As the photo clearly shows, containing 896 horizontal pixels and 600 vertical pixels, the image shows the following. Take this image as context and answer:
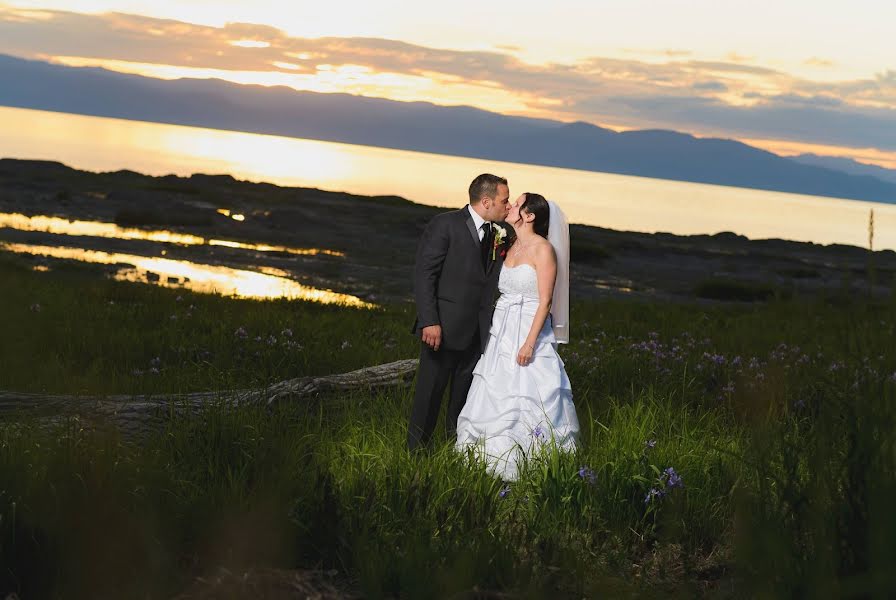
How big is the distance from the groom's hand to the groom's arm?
4 centimetres

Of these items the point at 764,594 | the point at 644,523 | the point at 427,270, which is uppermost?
the point at 427,270

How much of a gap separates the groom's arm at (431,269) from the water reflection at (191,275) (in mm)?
15359

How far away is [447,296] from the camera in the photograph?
835 cm

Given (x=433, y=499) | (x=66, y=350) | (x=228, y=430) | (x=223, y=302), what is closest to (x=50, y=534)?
(x=228, y=430)

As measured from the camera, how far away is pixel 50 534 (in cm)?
500

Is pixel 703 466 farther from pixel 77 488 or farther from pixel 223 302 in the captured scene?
pixel 223 302

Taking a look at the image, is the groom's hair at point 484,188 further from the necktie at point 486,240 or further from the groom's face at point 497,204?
the necktie at point 486,240

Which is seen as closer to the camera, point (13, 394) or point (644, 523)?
point (644, 523)

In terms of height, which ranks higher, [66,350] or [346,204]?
[346,204]

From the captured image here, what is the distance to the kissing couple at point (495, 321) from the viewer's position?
27.0 ft

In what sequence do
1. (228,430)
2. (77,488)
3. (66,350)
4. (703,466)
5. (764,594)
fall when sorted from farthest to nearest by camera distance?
1. (66,350)
2. (703,466)
3. (228,430)
4. (77,488)
5. (764,594)

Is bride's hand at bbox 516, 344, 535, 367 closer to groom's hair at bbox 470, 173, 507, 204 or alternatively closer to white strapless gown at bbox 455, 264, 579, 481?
white strapless gown at bbox 455, 264, 579, 481

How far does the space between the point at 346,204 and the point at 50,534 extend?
58498mm

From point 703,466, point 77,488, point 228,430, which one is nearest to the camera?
point 77,488
